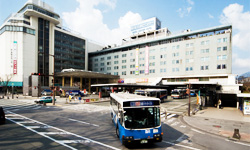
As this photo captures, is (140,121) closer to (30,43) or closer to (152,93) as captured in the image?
(152,93)

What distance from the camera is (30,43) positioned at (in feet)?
192

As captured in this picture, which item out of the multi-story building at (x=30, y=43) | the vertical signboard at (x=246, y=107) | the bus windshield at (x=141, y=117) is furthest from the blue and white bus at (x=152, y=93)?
the multi-story building at (x=30, y=43)

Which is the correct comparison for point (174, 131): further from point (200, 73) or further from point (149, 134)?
point (200, 73)

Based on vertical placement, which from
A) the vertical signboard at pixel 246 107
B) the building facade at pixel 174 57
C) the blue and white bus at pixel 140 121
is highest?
the building facade at pixel 174 57

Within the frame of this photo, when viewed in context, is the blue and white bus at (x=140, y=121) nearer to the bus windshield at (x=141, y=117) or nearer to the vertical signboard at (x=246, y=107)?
the bus windshield at (x=141, y=117)

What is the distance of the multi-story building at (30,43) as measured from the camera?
56000 mm

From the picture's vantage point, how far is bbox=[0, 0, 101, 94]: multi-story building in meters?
56.0

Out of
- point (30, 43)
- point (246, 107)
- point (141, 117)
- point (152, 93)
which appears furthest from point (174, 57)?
point (30, 43)

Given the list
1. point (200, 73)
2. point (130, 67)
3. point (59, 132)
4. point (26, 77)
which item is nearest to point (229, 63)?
point (200, 73)

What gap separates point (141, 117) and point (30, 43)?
6698cm

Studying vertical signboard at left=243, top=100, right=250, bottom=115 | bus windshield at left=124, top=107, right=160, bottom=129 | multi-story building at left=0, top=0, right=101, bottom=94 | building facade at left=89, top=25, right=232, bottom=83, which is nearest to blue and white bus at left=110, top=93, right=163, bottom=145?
bus windshield at left=124, top=107, right=160, bottom=129

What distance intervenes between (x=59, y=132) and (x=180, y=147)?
9177 millimetres

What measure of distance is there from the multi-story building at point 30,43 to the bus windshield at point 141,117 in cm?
5495

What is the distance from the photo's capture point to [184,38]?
55500mm
